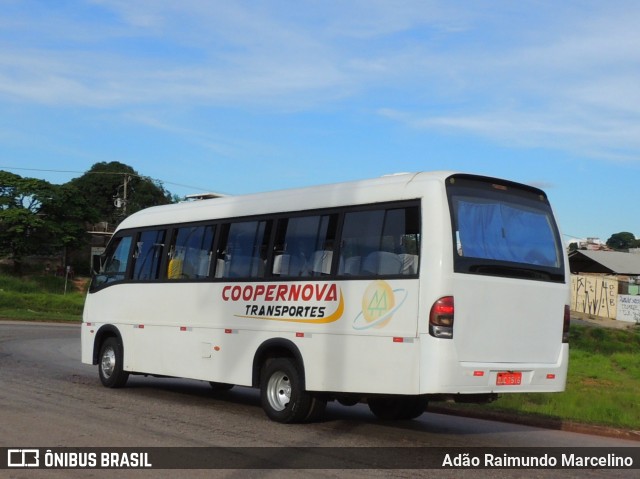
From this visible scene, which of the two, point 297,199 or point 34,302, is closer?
point 297,199

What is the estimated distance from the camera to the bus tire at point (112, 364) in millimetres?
15570

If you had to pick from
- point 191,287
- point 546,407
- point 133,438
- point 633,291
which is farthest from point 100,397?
point 633,291

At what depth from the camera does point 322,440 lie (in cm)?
1062

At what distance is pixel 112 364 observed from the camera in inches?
621

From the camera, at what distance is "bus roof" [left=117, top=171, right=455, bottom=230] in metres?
10.5

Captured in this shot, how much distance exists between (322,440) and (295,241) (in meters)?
2.80

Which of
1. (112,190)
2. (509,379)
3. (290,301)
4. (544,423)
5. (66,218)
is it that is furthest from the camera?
(112,190)

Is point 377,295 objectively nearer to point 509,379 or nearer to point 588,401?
point 509,379

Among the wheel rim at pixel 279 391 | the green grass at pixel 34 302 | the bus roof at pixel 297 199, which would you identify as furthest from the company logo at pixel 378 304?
the green grass at pixel 34 302

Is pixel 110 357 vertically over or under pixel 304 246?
under

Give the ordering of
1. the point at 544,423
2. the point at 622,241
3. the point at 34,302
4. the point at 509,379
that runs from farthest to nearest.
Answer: the point at 622,241 < the point at 34,302 < the point at 544,423 < the point at 509,379

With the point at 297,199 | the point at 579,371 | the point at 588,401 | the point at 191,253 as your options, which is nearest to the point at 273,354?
the point at 297,199

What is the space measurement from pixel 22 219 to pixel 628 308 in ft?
142

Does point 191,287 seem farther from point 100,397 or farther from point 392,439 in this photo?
point 392,439
